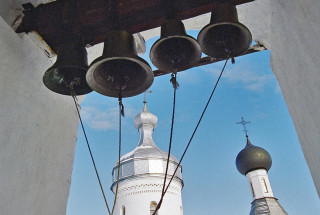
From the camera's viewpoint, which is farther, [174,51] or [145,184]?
[145,184]

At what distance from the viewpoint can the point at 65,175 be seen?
2.77m

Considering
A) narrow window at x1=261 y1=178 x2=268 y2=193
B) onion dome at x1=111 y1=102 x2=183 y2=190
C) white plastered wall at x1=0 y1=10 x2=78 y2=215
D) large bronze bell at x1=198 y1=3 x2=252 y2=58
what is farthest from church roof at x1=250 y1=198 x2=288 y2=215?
large bronze bell at x1=198 y1=3 x2=252 y2=58

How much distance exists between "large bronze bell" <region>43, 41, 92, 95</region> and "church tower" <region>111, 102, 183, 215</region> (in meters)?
13.0

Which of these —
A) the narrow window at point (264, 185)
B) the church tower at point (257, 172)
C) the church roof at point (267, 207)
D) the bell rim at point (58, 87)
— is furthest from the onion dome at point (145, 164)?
the bell rim at point (58, 87)

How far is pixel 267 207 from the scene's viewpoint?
15.6m

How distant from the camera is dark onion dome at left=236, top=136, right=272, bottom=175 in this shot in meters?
16.2

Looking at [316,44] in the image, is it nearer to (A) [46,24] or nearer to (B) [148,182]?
(A) [46,24]

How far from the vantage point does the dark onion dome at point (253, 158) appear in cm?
1623

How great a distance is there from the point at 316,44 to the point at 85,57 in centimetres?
161

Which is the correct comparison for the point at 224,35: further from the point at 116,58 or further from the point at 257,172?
the point at 257,172

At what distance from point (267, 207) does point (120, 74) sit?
15364mm

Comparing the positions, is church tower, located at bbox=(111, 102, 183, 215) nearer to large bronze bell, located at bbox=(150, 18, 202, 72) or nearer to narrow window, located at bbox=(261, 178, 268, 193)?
narrow window, located at bbox=(261, 178, 268, 193)

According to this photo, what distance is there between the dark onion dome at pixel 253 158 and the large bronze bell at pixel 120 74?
1483cm

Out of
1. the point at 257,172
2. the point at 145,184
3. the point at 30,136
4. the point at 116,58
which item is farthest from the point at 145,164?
the point at 116,58
